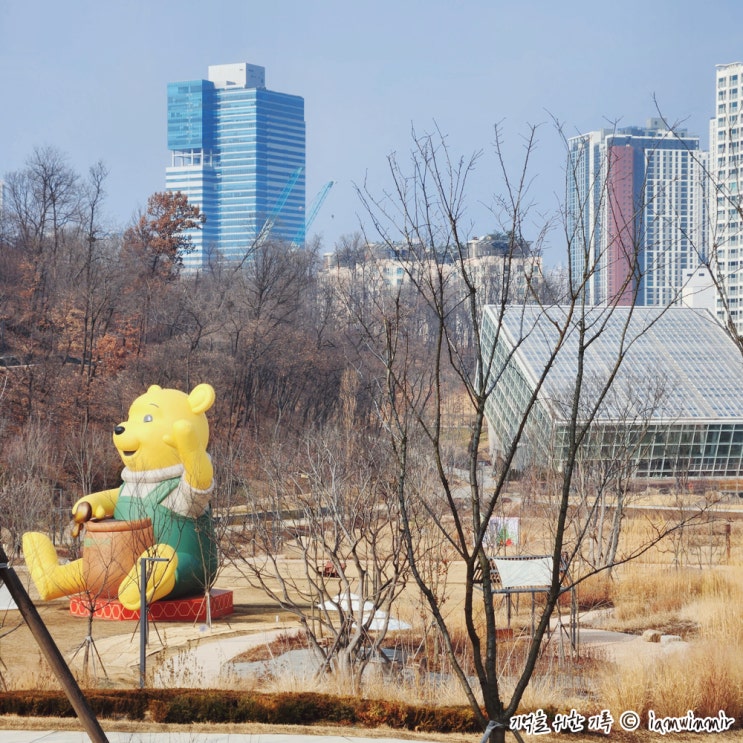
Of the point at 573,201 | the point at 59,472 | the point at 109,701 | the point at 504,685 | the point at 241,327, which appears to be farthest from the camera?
the point at 241,327

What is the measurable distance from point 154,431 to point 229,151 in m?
179

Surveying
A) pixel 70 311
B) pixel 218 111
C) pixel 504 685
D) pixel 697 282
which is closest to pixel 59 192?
pixel 70 311

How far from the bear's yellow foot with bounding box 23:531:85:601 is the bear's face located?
1.62 metres

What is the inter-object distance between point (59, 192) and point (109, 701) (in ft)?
132

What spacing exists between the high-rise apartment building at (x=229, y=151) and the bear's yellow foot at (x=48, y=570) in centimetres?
17031

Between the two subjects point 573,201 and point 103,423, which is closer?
point 573,201

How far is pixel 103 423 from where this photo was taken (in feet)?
110

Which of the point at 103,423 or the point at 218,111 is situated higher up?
the point at 218,111

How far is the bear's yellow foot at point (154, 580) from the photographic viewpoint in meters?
14.2

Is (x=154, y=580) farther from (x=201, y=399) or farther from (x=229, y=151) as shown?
(x=229, y=151)

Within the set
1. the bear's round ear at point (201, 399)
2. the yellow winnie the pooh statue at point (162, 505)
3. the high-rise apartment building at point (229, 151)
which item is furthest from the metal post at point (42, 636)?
the high-rise apartment building at point (229, 151)

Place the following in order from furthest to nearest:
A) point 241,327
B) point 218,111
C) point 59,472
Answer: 1. point 218,111
2. point 241,327
3. point 59,472

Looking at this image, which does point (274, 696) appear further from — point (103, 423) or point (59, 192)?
point (59, 192)

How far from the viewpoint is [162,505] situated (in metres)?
14.8
